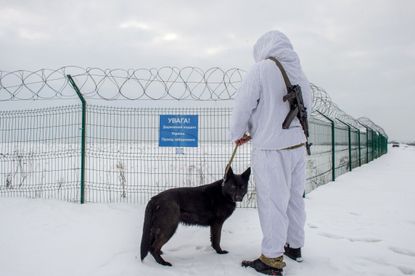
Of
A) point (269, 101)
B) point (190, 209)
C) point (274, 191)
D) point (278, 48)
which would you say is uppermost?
point (278, 48)

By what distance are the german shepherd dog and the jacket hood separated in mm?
1222

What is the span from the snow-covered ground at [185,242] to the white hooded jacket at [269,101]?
1197 millimetres

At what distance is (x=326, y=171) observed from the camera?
8.84 m

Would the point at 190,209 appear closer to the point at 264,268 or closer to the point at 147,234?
the point at 147,234

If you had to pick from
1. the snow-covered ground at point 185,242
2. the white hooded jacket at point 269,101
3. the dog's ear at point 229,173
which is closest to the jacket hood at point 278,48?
the white hooded jacket at point 269,101

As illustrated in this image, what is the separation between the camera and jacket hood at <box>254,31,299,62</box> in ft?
9.09

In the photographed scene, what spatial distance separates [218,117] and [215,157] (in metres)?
0.77

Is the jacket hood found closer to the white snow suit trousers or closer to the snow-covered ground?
the white snow suit trousers

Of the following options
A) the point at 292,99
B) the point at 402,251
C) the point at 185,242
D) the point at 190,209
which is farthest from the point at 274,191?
the point at 402,251

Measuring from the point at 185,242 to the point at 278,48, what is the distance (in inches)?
94.2

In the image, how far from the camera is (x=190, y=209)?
3195mm

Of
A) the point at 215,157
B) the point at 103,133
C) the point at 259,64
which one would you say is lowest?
the point at 215,157

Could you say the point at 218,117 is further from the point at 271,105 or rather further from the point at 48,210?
the point at 48,210

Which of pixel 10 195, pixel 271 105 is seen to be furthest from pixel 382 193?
pixel 10 195
